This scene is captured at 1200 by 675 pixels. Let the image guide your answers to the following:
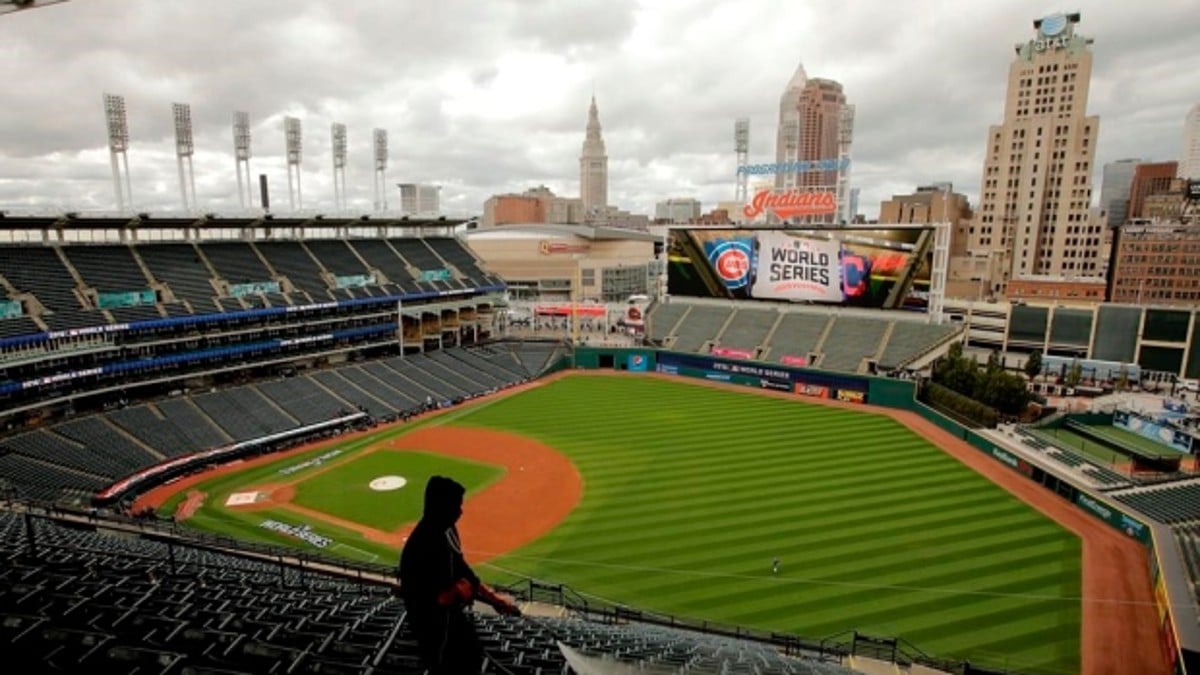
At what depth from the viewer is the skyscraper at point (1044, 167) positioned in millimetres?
86125

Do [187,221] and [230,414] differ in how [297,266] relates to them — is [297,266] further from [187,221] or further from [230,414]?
[230,414]

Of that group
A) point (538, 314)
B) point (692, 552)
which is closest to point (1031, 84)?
point (538, 314)

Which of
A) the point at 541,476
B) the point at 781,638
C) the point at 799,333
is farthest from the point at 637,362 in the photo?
the point at 781,638

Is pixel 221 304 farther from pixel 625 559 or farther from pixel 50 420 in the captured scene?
pixel 625 559

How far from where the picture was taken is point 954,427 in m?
40.2

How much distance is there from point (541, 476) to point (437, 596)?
29994 mm

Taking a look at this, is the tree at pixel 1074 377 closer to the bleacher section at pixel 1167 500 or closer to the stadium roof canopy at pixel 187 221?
the bleacher section at pixel 1167 500

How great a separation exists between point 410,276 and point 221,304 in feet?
58.7

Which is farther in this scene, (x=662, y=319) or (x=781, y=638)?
(x=662, y=319)

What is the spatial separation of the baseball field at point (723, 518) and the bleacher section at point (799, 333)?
827 centimetres

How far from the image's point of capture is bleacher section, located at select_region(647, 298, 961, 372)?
166 ft

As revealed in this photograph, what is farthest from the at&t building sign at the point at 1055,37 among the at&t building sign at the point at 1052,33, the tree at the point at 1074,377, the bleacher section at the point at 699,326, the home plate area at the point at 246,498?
the home plate area at the point at 246,498

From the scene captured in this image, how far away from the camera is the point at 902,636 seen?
19562mm

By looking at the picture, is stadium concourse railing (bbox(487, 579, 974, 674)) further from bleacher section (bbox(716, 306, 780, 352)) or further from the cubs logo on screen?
the cubs logo on screen
